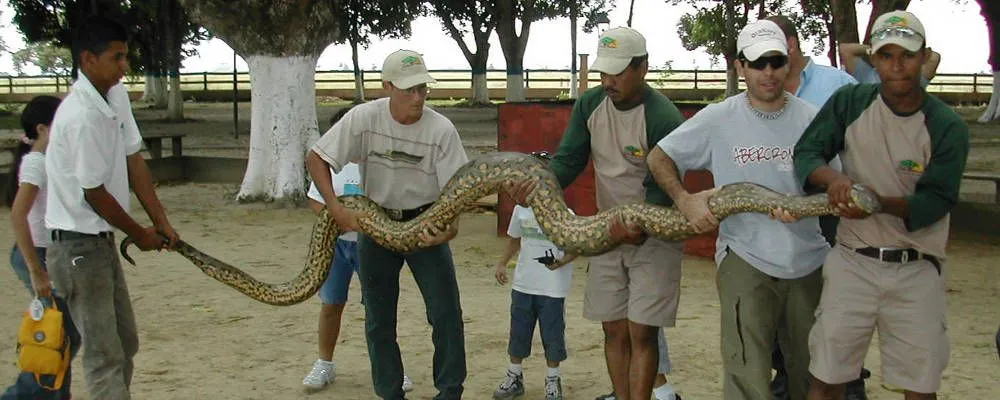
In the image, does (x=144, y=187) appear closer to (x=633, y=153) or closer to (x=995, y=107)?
(x=633, y=153)

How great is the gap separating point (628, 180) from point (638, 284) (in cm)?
52

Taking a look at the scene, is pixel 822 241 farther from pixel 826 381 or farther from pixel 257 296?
pixel 257 296

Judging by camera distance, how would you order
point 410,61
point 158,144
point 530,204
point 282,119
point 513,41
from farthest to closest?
point 513,41
point 158,144
point 282,119
point 410,61
point 530,204

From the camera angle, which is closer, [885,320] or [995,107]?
[885,320]

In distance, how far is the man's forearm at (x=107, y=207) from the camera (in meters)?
4.96

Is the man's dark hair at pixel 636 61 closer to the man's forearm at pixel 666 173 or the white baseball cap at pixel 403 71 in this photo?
the man's forearm at pixel 666 173

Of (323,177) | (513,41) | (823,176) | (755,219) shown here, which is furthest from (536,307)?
(513,41)

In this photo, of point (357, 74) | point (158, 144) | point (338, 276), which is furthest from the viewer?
point (357, 74)

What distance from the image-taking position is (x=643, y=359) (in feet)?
18.2

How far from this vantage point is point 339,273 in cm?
677

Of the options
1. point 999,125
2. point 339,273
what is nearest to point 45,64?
point 999,125

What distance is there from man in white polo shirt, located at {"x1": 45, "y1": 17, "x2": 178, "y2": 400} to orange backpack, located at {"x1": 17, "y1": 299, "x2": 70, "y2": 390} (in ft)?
0.61

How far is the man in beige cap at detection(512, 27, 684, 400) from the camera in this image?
5477mm

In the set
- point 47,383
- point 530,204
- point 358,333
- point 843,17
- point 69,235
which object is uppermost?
point 843,17
